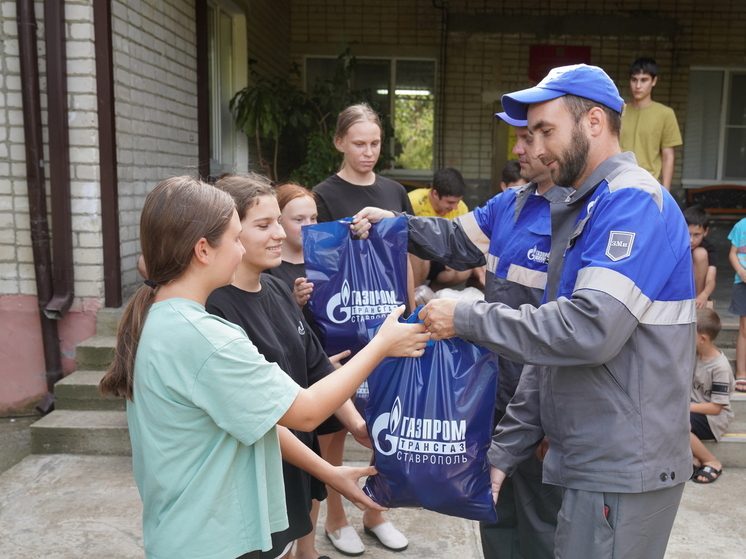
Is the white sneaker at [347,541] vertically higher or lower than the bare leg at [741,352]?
lower

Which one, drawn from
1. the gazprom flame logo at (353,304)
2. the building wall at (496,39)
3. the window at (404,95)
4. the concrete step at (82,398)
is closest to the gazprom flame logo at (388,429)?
the gazprom flame logo at (353,304)

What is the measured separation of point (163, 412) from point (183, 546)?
0.31 m

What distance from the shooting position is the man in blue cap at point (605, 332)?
1636 millimetres

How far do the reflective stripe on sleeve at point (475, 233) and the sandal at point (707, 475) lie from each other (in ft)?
7.22

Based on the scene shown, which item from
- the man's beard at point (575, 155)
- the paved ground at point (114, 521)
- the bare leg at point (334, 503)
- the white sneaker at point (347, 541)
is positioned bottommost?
the paved ground at point (114, 521)

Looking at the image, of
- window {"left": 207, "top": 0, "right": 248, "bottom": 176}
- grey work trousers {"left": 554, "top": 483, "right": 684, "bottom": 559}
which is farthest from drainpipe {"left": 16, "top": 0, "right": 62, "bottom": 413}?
grey work trousers {"left": 554, "top": 483, "right": 684, "bottom": 559}

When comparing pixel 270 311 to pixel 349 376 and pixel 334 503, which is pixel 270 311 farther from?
pixel 334 503

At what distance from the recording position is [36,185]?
14.8 feet

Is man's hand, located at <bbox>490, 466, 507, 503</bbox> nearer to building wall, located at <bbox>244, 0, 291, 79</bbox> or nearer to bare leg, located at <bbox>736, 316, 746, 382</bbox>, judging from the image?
bare leg, located at <bbox>736, 316, 746, 382</bbox>

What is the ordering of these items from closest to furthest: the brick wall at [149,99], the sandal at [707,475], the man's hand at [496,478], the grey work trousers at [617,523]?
the grey work trousers at [617,523] → the man's hand at [496,478] → the sandal at [707,475] → the brick wall at [149,99]

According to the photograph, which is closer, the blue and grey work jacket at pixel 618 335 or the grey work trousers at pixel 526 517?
the blue and grey work jacket at pixel 618 335

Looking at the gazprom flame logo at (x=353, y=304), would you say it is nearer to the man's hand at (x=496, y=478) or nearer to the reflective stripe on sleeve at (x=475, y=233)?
the reflective stripe on sleeve at (x=475, y=233)

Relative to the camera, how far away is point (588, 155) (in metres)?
1.83

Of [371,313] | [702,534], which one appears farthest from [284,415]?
[702,534]
